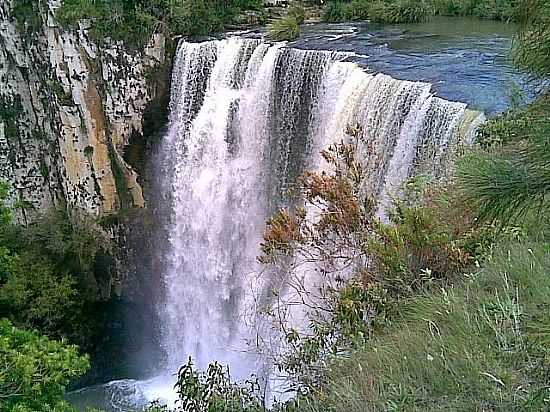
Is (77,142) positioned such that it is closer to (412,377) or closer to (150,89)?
(150,89)

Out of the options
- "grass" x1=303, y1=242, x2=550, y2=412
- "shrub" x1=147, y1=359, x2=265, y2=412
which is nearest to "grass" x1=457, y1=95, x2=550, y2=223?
"grass" x1=303, y1=242, x2=550, y2=412

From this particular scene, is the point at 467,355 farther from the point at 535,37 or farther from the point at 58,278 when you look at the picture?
the point at 58,278

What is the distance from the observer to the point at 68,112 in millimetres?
10609

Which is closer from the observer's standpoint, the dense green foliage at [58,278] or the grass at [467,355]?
the grass at [467,355]

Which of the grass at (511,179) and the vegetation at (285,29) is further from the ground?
the grass at (511,179)

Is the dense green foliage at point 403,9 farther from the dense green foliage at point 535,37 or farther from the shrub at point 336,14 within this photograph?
the dense green foliage at point 535,37

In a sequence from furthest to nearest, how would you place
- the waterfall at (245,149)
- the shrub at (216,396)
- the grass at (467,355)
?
1. the waterfall at (245,149)
2. the shrub at (216,396)
3. the grass at (467,355)

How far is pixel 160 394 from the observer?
32.6 ft

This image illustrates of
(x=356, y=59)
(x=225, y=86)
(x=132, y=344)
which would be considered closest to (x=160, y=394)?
(x=132, y=344)

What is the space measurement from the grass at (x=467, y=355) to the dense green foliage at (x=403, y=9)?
27.3 feet

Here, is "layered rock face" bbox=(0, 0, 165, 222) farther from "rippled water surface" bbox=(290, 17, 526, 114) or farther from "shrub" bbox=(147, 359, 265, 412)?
"shrub" bbox=(147, 359, 265, 412)

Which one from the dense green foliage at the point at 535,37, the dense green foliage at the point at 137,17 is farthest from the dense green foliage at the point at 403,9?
the dense green foliage at the point at 535,37

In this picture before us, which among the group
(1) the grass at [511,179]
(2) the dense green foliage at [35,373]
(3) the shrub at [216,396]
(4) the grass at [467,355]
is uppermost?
(1) the grass at [511,179]

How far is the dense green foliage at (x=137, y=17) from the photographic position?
393 inches
